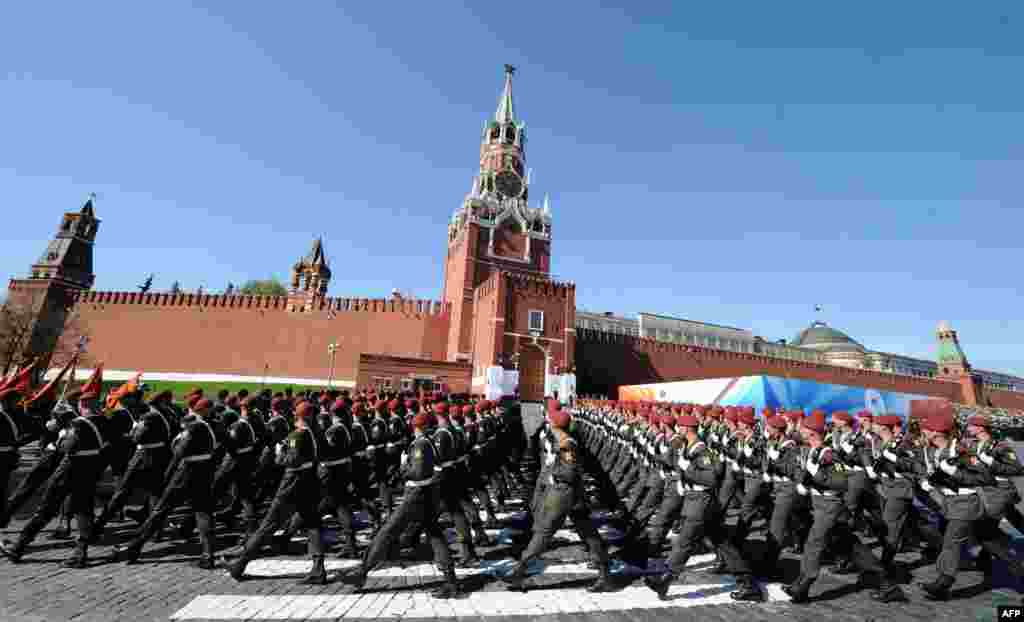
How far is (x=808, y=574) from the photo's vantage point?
552 cm

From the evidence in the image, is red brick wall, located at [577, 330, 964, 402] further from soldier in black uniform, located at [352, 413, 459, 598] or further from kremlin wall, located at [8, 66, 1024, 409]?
soldier in black uniform, located at [352, 413, 459, 598]

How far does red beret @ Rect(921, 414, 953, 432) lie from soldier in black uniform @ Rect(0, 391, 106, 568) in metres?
10.9

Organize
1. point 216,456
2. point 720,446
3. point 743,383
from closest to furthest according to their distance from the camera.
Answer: point 216,456, point 720,446, point 743,383

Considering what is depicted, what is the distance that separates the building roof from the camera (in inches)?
3573

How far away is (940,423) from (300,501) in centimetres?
838

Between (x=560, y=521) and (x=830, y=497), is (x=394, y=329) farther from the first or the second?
(x=830, y=497)

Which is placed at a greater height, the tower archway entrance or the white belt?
the tower archway entrance

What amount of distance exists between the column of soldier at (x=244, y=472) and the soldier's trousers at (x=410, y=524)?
0.01 meters

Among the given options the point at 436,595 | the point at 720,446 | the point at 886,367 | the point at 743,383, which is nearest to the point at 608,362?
the point at 743,383

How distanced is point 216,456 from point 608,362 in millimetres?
43112

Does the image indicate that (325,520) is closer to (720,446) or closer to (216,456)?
(216,456)

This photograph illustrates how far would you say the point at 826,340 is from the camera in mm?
93312

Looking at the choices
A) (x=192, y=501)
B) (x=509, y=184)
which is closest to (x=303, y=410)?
(x=192, y=501)

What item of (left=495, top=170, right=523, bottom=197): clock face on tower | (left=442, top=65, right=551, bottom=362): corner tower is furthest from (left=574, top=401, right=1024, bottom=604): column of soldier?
(left=495, top=170, right=523, bottom=197): clock face on tower
